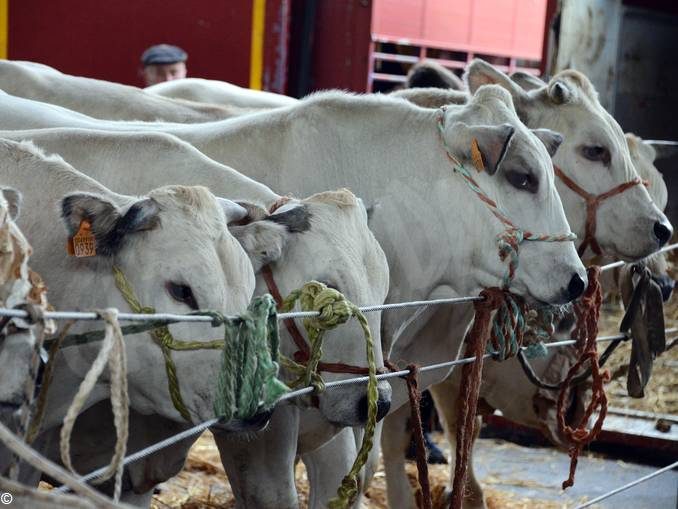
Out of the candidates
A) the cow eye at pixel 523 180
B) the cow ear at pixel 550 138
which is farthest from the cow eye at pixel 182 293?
the cow ear at pixel 550 138

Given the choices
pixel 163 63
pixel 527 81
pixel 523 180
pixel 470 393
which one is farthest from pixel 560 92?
pixel 163 63

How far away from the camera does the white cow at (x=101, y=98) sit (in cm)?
562

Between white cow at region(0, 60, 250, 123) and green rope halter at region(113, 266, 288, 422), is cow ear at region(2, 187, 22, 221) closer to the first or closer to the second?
green rope halter at region(113, 266, 288, 422)

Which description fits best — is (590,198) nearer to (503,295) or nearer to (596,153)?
(596,153)

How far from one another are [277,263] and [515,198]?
1146mm

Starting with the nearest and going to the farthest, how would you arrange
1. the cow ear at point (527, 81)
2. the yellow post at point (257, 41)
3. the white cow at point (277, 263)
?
the white cow at point (277, 263), the cow ear at point (527, 81), the yellow post at point (257, 41)

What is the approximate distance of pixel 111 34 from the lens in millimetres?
9906

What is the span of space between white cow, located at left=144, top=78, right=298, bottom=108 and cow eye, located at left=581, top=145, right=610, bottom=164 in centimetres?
232

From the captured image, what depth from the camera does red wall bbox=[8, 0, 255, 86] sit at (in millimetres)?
9773

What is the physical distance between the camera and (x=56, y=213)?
3080 millimetres

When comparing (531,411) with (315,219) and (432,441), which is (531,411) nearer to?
(432,441)

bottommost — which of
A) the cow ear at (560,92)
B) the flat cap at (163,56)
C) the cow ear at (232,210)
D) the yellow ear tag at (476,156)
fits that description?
the cow ear at (232,210)

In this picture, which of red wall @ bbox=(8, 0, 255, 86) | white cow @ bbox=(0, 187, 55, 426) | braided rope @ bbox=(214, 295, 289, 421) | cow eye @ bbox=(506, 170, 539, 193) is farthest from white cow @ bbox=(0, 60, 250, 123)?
red wall @ bbox=(8, 0, 255, 86)

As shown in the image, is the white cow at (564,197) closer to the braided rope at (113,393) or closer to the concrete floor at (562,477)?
the concrete floor at (562,477)
